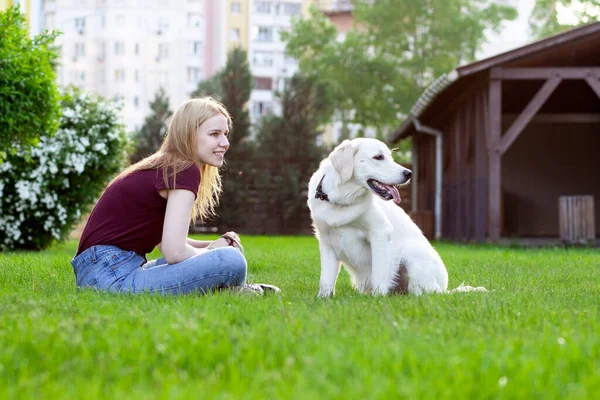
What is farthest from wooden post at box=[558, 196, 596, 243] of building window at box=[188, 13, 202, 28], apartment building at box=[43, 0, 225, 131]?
building window at box=[188, 13, 202, 28]

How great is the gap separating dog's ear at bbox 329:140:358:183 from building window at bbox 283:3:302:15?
6244 centimetres

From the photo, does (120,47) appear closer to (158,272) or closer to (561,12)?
(561,12)

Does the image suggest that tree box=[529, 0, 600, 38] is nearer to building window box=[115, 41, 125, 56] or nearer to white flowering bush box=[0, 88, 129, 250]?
white flowering bush box=[0, 88, 129, 250]

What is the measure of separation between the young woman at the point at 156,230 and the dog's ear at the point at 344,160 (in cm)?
78

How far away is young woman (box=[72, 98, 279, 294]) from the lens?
4891 millimetres

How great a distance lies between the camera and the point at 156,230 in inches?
199

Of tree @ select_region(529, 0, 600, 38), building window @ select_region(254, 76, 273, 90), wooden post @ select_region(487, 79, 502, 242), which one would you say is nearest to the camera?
wooden post @ select_region(487, 79, 502, 242)

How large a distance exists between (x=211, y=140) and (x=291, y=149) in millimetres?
19636

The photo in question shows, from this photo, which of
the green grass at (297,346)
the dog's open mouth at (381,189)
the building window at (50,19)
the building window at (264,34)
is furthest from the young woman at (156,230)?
the building window at (50,19)

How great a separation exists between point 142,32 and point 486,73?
56.3 meters

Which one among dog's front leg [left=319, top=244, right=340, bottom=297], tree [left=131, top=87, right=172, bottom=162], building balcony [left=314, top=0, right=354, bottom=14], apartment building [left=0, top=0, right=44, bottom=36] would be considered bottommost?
dog's front leg [left=319, top=244, right=340, bottom=297]

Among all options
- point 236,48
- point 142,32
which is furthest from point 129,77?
point 236,48

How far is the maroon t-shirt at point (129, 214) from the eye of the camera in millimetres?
4887

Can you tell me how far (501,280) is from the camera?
6633 millimetres
